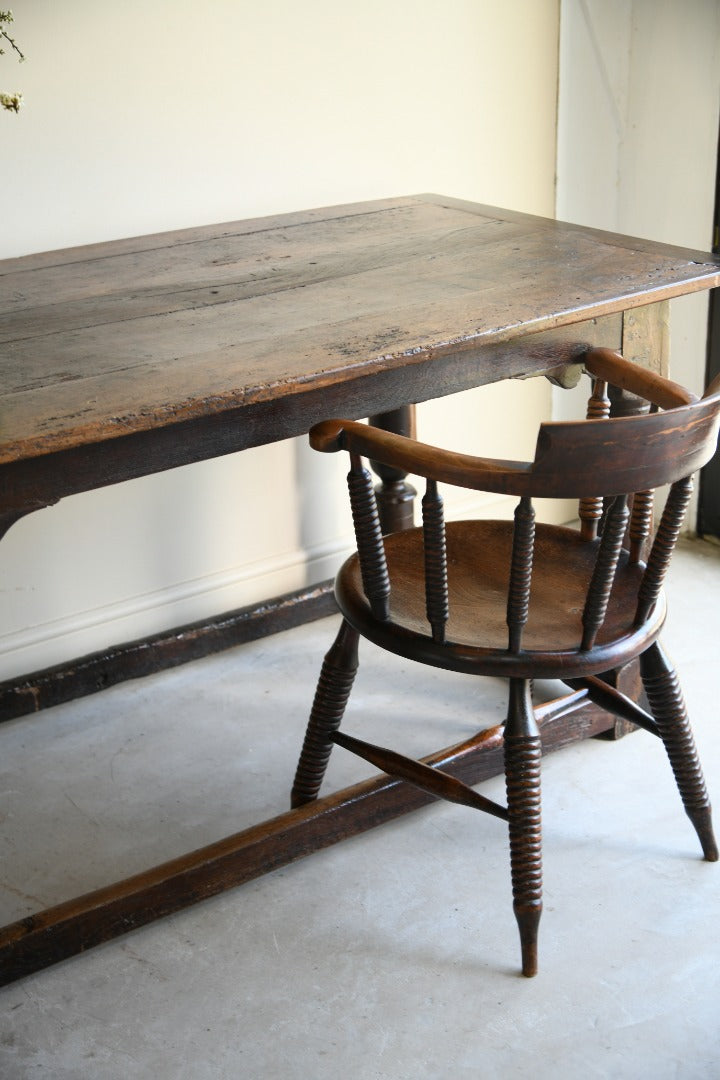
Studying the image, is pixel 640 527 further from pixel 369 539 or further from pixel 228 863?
pixel 228 863

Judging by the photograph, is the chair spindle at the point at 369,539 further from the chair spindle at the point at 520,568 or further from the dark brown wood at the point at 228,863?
the dark brown wood at the point at 228,863

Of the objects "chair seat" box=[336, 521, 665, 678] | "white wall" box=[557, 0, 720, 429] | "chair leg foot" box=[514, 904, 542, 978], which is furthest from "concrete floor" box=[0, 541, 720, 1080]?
"white wall" box=[557, 0, 720, 429]

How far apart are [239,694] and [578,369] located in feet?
3.32

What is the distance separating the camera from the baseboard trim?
7.95 feet

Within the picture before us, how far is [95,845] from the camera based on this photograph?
2.04 m

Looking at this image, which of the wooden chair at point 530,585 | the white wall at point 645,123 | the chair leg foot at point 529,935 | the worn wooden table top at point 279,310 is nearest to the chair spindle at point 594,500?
the wooden chair at point 530,585

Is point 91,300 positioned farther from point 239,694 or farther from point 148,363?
point 239,694

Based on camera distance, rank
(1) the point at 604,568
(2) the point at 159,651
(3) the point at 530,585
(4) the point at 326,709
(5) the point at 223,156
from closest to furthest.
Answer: (1) the point at 604,568
(3) the point at 530,585
(4) the point at 326,709
(5) the point at 223,156
(2) the point at 159,651

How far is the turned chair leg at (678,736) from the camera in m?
1.82

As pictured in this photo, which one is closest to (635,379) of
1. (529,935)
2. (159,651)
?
(529,935)

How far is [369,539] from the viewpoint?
1601mm

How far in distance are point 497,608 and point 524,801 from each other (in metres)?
0.28

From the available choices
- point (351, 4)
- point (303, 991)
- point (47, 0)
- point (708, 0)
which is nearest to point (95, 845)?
point (303, 991)

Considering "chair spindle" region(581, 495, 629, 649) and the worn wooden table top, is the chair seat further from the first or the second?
the worn wooden table top
